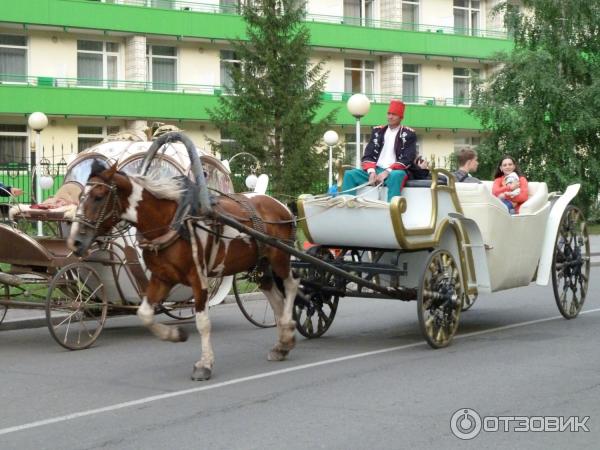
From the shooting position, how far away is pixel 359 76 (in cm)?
4878

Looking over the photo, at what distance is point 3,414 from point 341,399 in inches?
108

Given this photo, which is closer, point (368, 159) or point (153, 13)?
point (368, 159)

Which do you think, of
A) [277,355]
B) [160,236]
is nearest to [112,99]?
[277,355]

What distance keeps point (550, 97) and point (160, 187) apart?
3032cm

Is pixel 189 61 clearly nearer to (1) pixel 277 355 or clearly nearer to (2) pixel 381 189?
(2) pixel 381 189

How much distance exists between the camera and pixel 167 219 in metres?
9.34

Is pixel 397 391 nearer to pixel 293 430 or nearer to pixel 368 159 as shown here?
pixel 293 430

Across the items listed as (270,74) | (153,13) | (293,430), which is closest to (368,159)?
(293,430)

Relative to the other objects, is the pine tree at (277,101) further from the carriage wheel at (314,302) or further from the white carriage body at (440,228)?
the carriage wheel at (314,302)

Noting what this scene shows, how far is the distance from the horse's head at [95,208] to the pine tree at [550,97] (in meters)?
30.0

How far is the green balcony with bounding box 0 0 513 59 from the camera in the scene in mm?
38750

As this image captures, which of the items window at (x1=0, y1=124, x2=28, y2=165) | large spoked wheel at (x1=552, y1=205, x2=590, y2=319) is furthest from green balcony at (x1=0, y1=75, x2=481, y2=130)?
large spoked wheel at (x1=552, y1=205, x2=590, y2=319)

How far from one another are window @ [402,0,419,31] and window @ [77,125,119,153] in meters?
16.1

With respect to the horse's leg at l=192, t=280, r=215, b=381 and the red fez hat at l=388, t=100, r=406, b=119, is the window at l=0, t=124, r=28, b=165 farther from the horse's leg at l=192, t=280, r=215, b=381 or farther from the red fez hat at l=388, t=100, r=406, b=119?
the horse's leg at l=192, t=280, r=215, b=381
